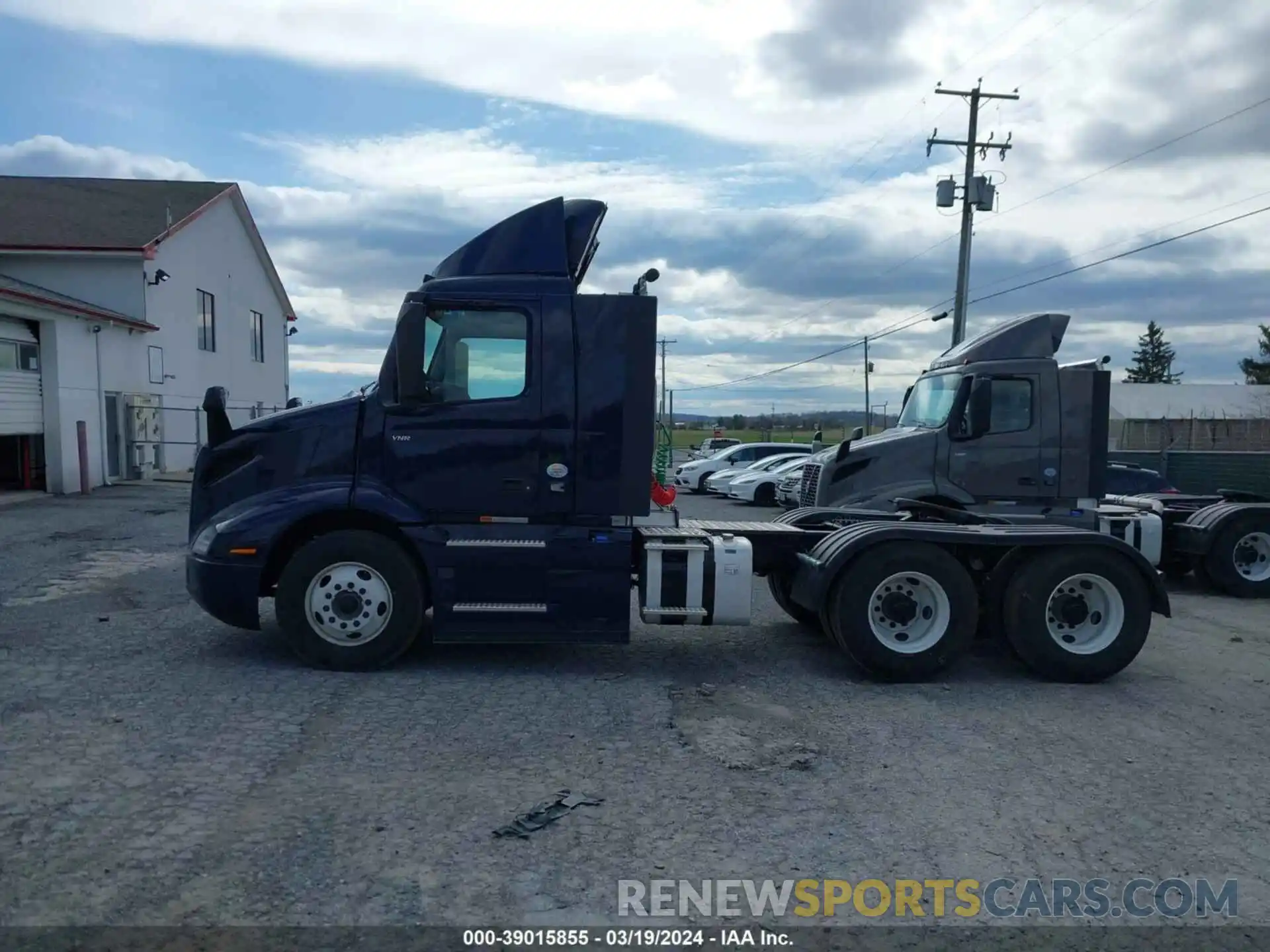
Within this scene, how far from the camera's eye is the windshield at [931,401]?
11750 millimetres

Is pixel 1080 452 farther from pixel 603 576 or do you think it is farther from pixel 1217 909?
pixel 1217 909

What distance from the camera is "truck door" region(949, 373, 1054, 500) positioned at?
447 inches

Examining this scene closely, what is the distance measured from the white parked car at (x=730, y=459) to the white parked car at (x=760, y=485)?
358 cm

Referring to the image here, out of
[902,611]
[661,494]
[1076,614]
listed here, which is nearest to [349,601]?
[661,494]

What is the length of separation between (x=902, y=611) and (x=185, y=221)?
87.0 feet

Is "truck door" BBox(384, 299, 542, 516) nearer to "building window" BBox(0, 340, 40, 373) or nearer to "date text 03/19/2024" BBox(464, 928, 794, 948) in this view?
"date text 03/19/2024" BBox(464, 928, 794, 948)

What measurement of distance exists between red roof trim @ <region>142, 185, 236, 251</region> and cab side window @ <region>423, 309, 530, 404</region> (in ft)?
71.3

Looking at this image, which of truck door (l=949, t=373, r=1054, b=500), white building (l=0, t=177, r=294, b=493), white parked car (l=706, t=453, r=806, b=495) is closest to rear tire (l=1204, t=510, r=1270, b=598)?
truck door (l=949, t=373, r=1054, b=500)

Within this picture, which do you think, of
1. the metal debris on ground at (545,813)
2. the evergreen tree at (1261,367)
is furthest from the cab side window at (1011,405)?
the evergreen tree at (1261,367)

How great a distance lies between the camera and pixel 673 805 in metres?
5.19

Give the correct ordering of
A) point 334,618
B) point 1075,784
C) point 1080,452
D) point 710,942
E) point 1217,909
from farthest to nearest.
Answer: point 1080,452, point 334,618, point 1075,784, point 1217,909, point 710,942

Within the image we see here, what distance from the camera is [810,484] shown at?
1240 cm

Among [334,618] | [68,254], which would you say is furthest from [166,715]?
[68,254]

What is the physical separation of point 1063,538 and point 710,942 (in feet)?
16.8
